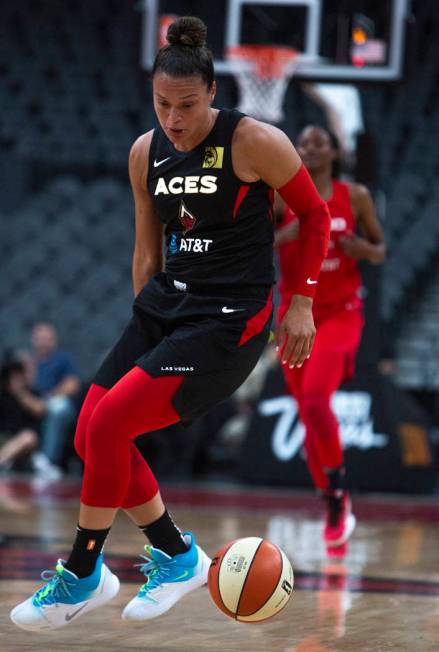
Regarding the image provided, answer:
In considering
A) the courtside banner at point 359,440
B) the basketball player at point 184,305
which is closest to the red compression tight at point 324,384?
the basketball player at point 184,305

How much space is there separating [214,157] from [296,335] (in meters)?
0.65

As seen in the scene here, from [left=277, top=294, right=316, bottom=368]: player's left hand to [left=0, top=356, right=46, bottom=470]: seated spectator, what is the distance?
313 inches

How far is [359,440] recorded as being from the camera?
10.0 m

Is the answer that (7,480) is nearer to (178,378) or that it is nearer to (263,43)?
(263,43)

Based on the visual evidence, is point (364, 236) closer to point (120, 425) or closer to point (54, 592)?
point (120, 425)

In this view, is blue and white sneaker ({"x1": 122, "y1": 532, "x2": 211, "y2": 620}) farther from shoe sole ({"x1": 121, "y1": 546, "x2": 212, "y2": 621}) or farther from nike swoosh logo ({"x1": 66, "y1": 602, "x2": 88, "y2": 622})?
nike swoosh logo ({"x1": 66, "y1": 602, "x2": 88, "y2": 622})

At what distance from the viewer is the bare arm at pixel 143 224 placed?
4.17m

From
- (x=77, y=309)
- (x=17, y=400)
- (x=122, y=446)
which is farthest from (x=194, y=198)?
(x=77, y=309)

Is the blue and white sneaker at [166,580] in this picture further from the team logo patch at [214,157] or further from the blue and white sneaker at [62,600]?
the team logo patch at [214,157]

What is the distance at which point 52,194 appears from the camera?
1680cm

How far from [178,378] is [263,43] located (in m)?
6.24

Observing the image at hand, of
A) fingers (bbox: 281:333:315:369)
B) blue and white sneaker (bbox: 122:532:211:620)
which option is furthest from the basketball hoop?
blue and white sneaker (bbox: 122:532:211:620)

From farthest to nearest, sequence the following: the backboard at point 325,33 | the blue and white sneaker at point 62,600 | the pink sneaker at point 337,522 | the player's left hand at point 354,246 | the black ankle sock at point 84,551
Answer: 1. the backboard at point 325,33
2. the player's left hand at point 354,246
3. the pink sneaker at point 337,522
4. the black ankle sock at point 84,551
5. the blue and white sneaker at point 62,600

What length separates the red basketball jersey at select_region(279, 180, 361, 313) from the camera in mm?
6480
